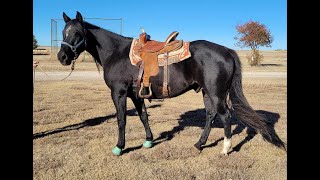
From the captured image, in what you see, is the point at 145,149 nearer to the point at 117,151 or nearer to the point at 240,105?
the point at 117,151

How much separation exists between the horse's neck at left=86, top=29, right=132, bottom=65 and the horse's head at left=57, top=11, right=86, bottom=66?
0.82ft

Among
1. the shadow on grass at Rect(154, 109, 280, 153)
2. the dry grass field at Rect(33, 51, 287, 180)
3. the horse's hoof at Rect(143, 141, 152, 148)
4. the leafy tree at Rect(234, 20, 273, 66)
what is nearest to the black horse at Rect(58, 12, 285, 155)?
the dry grass field at Rect(33, 51, 287, 180)

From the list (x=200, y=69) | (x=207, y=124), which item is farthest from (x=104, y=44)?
(x=207, y=124)

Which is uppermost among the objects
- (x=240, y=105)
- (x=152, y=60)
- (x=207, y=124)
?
(x=152, y=60)

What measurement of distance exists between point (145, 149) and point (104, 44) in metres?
2.02

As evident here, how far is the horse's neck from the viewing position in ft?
16.3

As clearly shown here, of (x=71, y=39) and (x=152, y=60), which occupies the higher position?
(x=71, y=39)

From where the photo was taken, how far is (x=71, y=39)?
183 inches

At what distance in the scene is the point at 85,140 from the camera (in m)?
5.52

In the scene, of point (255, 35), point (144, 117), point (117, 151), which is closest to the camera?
point (117, 151)

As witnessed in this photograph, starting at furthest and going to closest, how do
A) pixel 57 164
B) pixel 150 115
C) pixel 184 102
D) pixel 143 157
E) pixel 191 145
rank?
pixel 184 102
pixel 150 115
pixel 191 145
pixel 143 157
pixel 57 164
